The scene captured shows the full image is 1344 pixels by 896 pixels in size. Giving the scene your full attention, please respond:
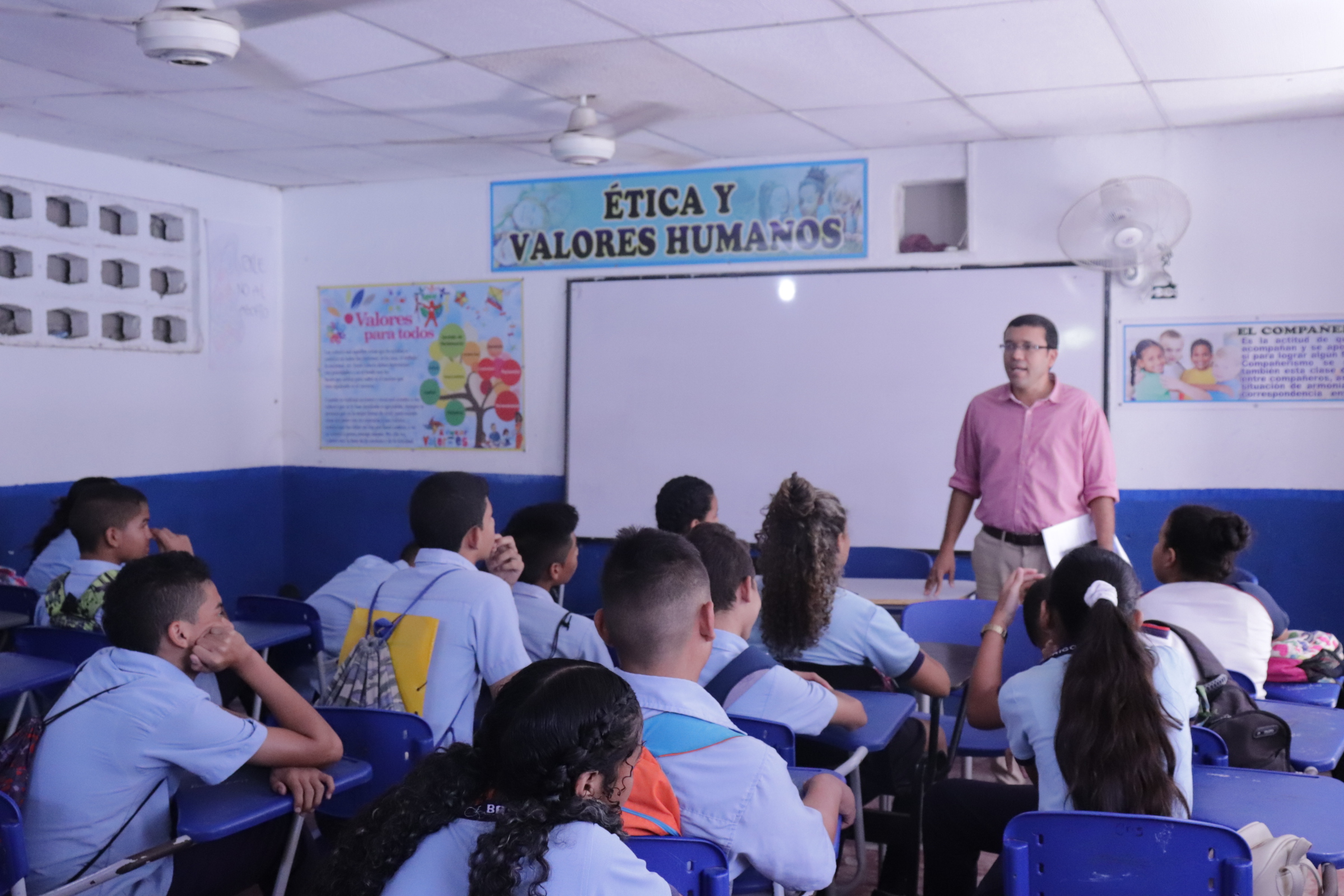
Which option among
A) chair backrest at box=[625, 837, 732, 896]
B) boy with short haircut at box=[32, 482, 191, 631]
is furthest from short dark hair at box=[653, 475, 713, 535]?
chair backrest at box=[625, 837, 732, 896]

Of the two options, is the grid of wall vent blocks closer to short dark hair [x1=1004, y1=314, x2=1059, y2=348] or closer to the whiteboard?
the whiteboard

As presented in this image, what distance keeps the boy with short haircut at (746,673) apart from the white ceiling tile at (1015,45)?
1865mm

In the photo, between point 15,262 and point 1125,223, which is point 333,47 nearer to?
point 15,262

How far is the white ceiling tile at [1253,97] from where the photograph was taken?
403 centimetres

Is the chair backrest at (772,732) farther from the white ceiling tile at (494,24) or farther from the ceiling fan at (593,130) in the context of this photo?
the ceiling fan at (593,130)

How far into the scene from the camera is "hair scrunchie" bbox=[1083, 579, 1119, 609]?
196 centimetres

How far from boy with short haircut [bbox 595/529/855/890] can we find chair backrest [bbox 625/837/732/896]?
9 cm

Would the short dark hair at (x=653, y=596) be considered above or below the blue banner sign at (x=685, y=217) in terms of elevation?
below

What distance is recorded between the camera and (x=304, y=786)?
2.10 meters

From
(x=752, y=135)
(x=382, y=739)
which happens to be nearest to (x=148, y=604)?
(x=382, y=739)

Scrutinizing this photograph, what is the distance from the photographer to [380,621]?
2.62 m

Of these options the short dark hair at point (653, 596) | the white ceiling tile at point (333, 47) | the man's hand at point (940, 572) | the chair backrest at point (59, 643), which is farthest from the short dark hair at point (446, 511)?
the man's hand at point (940, 572)

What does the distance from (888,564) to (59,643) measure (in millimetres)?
2994

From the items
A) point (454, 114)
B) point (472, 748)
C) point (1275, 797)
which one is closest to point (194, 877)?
point (472, 748)
